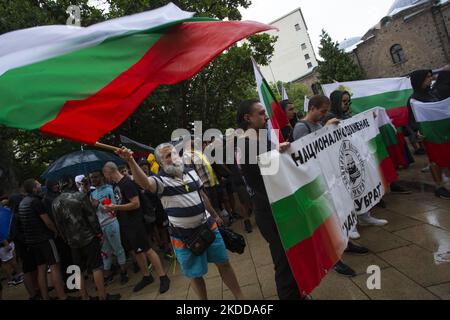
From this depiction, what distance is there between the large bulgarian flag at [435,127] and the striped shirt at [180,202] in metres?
4.17

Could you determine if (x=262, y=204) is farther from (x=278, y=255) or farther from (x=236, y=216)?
(x=236, y=216)

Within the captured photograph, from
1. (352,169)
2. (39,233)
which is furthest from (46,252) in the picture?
(352,169)

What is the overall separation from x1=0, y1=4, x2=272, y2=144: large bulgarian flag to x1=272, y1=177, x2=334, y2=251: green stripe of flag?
1.38 meters

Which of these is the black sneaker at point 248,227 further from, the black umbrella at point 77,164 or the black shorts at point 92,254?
the black umbrella at point 77,164

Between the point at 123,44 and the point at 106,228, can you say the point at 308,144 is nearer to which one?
the point at 123,44

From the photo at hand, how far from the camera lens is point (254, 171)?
2.73m

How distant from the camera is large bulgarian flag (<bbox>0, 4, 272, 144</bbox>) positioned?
2113 millimetres

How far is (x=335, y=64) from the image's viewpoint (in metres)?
35.6

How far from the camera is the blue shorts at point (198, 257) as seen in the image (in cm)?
312

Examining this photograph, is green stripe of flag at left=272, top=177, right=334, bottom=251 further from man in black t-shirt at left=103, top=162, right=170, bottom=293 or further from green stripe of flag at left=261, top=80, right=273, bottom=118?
man in black t-shirt at left=103, top=162, right=170, bottom=293

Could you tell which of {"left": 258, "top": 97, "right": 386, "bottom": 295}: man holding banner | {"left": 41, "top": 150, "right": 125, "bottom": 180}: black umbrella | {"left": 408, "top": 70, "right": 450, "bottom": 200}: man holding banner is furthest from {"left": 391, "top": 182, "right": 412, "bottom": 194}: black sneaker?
{"left": 41, "top": 150, "right": 125, "bottom": 180}: black umbrella

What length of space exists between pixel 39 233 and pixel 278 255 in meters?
4.11

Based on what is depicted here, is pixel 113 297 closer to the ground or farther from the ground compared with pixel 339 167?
closer to the ground

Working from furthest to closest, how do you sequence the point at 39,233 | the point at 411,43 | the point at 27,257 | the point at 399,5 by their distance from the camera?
the point at 399,5, the point at 411,43, the point at 27,257, the point at 39,233
